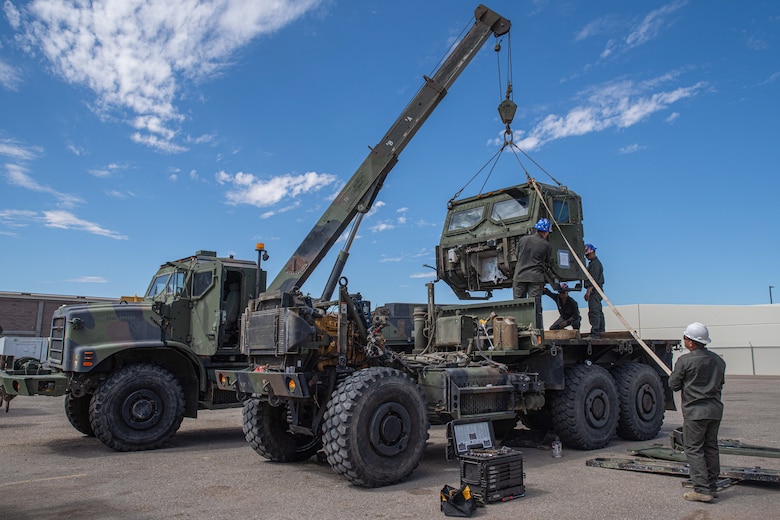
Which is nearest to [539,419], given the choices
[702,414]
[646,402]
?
[646,402]

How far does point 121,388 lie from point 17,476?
7.07ft

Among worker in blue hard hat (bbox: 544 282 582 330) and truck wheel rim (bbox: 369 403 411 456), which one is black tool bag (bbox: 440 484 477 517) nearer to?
truck wheel rim (bbox: 369 403 411 456)

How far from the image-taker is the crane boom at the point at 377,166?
35.6ft

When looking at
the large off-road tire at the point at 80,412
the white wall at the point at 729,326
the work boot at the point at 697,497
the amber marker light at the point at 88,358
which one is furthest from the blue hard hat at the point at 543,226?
the white wall at the point at 729,326

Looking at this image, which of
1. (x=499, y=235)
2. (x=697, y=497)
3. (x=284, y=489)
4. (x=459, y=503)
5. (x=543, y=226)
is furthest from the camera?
(x=499, y=235)

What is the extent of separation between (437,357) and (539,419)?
7.09ft

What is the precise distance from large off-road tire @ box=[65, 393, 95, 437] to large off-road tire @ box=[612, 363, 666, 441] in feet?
27.8

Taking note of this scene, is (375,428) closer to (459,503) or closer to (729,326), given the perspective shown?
(459,503)

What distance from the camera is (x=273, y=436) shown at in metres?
8.05

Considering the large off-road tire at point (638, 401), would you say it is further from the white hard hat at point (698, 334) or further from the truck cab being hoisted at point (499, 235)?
the white hard hat at point (698, 334)

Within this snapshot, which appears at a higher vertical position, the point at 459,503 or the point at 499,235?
the point at 499,235

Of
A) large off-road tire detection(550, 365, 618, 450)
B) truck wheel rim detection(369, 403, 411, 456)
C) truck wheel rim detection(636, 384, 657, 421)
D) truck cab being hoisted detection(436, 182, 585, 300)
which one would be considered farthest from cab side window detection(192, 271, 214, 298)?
truck wheel rim detection(636, 384, 657, 421)

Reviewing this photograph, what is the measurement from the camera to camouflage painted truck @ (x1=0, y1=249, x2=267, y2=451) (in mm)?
9391

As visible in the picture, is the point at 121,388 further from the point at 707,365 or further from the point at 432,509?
the point at 707,365
